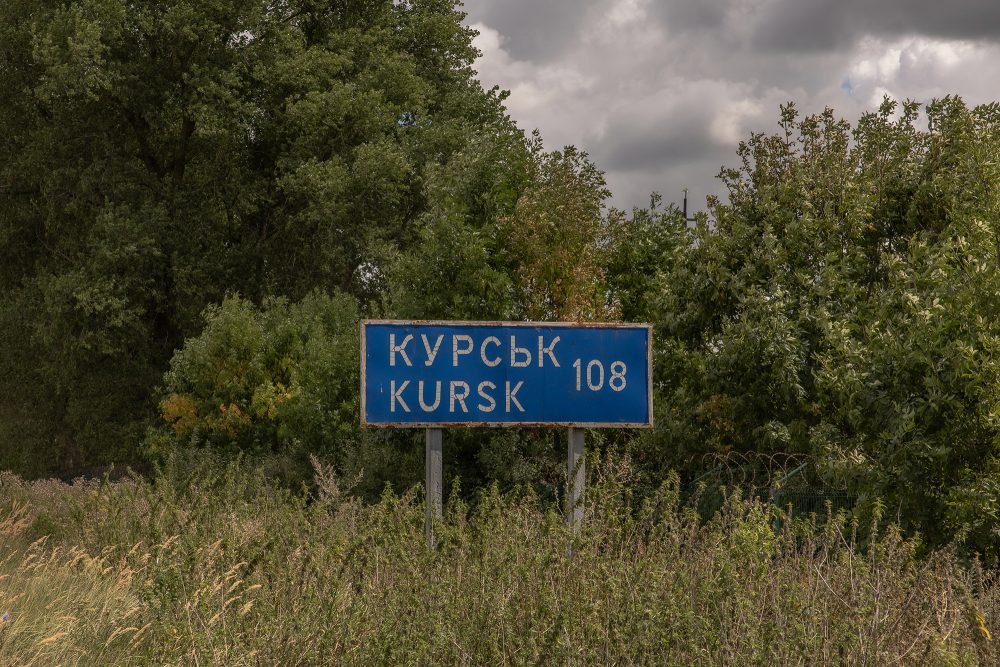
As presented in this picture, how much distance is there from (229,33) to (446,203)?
12971 mm

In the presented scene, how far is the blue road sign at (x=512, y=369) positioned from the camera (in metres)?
9.92

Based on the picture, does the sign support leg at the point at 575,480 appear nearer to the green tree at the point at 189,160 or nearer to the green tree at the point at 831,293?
the green tree at the point at 831,293

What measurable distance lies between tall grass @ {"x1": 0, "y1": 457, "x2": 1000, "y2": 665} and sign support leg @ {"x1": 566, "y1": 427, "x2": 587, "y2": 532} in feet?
0.75

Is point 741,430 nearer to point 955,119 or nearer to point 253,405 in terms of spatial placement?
point 955,119

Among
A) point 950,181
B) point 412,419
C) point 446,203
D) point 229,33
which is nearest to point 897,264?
point 950,181

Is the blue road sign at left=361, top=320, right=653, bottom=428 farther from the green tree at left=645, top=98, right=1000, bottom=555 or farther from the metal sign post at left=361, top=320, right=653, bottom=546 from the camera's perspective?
the green tree at left=645, top=98, right=1000, bottom=555

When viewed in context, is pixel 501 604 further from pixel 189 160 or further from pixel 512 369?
pixel 189 160

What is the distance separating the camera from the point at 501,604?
5.48 m

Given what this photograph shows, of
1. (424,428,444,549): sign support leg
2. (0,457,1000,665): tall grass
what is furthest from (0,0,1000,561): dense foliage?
(424,428,444,549): sign support leg

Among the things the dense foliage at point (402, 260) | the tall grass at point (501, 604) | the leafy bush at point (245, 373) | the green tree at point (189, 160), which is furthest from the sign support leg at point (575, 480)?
the green tree at point (189, 160)

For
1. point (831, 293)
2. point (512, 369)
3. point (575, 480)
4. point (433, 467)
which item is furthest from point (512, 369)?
point (831, 293)

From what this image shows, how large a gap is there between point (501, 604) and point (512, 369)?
456cm

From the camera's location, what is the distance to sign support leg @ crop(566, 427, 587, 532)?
7617 millimetres

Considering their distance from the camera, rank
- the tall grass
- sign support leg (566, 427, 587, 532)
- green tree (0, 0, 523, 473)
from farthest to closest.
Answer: green tree (0, 0, 523, 473) < sign support leg (566, 427, 587, 532) < the tall grass
